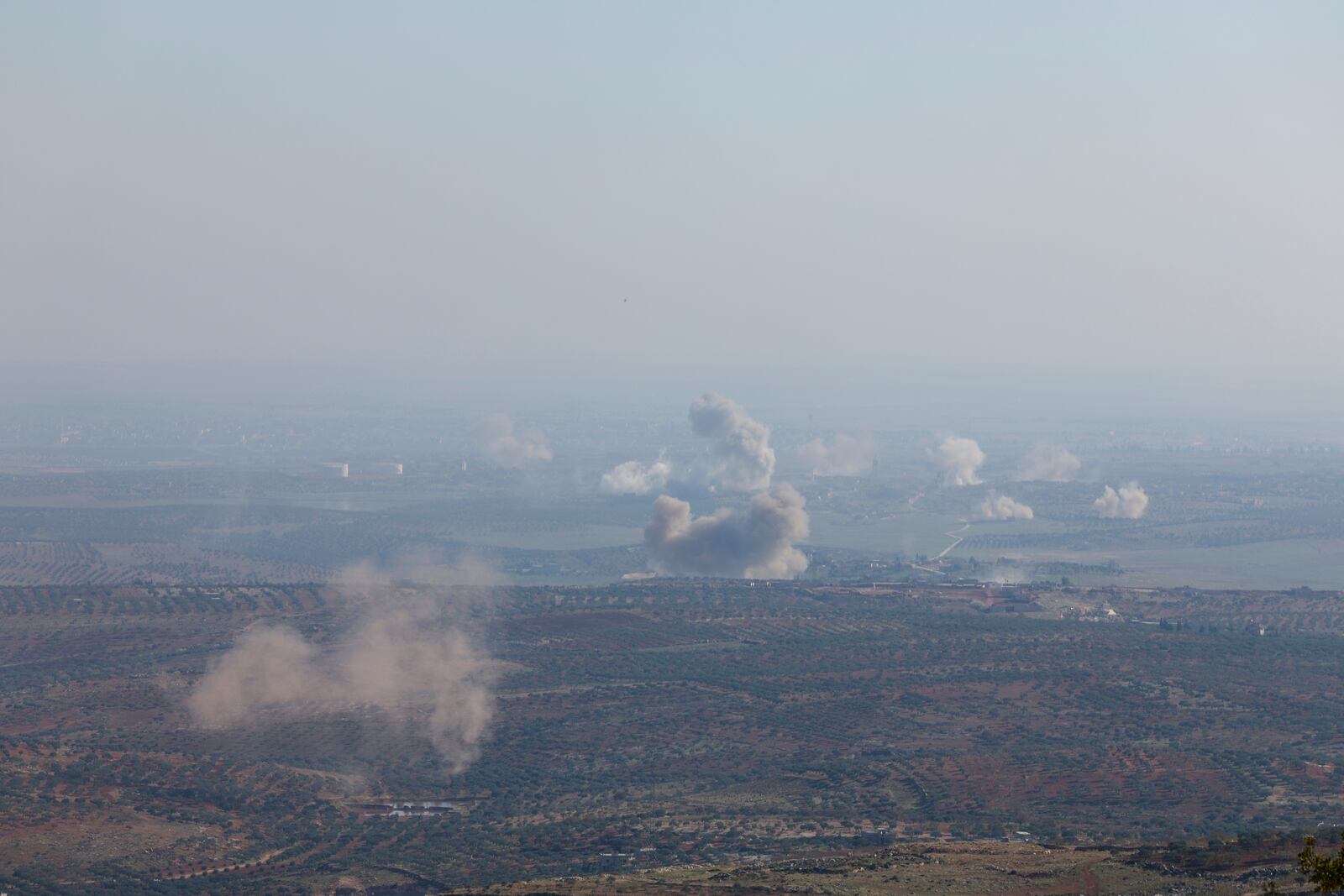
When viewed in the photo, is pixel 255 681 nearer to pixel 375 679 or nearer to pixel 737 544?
pixel 375 679

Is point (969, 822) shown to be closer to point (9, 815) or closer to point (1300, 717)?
point (1300, 717)

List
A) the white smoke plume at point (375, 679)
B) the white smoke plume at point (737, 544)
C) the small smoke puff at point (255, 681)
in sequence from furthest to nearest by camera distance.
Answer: the white smoke plume at point (737, 544) < the small smoke puff at point (255, 681) < the white smoke plume at point (375, 679)

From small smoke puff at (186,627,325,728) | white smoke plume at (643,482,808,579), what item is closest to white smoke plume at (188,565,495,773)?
small smoke puff at (186,627,325,728)

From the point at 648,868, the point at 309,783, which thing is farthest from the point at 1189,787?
the point at 309,783

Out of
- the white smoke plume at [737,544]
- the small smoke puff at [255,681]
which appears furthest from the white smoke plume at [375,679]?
the white smoke plume at [737,544]

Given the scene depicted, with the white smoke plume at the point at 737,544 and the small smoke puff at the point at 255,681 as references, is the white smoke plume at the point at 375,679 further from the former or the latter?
the white smoke plume at the point at 737,544

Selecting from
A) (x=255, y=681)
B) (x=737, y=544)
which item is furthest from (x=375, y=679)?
(x=737, y=544)

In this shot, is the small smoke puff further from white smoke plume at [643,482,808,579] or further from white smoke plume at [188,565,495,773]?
white smoke plume at [643,482,808,579]
